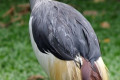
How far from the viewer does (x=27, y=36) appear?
6.90m

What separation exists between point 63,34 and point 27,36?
3.25 meters

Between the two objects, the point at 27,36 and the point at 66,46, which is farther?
the point at 27,36

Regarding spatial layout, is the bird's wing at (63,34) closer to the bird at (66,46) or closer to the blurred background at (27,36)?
the bird at (66,46)

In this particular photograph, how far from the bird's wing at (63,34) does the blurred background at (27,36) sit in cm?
146

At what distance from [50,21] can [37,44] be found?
0.81 ft

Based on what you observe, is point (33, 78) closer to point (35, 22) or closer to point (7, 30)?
point (35, 22)

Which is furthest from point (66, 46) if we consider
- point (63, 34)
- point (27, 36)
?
point (27, 36)

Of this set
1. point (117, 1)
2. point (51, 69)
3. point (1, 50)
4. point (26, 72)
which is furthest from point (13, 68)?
point (117, 1)

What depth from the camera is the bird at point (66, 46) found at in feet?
11.8

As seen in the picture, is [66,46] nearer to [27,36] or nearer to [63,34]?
[63,34]

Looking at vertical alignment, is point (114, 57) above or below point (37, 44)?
below

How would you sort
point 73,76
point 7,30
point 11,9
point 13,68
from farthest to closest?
point 11,9 → point 7,30 → point 13,68 → point 73,76

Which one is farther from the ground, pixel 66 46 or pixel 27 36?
pixel 66 46

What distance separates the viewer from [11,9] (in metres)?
8.17
